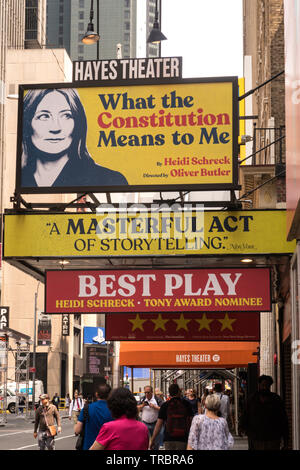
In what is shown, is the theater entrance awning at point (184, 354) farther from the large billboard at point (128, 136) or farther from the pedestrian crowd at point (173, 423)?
the large billboard at point (128, 136)

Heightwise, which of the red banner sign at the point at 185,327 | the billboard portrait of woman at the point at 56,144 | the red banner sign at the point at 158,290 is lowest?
the red banner sign at the point at 185,327

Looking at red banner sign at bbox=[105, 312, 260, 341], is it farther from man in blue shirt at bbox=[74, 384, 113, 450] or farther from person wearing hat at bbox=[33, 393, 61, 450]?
man in blue shirt at bbox=[74, 384, 113, 450]

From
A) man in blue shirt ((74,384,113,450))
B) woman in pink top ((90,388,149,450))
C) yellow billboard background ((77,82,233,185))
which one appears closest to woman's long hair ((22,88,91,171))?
yellow billboard background ((77,82,233,185))

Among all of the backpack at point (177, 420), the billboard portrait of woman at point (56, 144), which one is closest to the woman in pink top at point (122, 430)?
the backpack at point (177, 420)

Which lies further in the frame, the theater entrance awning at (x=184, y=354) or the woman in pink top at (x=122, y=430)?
the theater entrance awning at (x=184, y=354)

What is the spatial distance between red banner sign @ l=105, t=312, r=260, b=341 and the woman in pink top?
9.12 metres

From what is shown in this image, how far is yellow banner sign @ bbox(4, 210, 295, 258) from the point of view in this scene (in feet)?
43.6

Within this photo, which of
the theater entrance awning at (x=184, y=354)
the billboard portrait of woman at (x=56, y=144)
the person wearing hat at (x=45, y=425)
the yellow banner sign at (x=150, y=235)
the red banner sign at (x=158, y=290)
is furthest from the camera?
the theater entrance awning at (x=184, y=354)

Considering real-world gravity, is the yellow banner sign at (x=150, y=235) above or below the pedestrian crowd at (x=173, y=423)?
above

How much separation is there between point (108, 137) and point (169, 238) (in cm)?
208

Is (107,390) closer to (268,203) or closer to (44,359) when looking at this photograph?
(268,203)

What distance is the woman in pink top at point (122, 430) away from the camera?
279 inches

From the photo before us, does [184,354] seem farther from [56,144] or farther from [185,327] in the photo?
[56,144]
